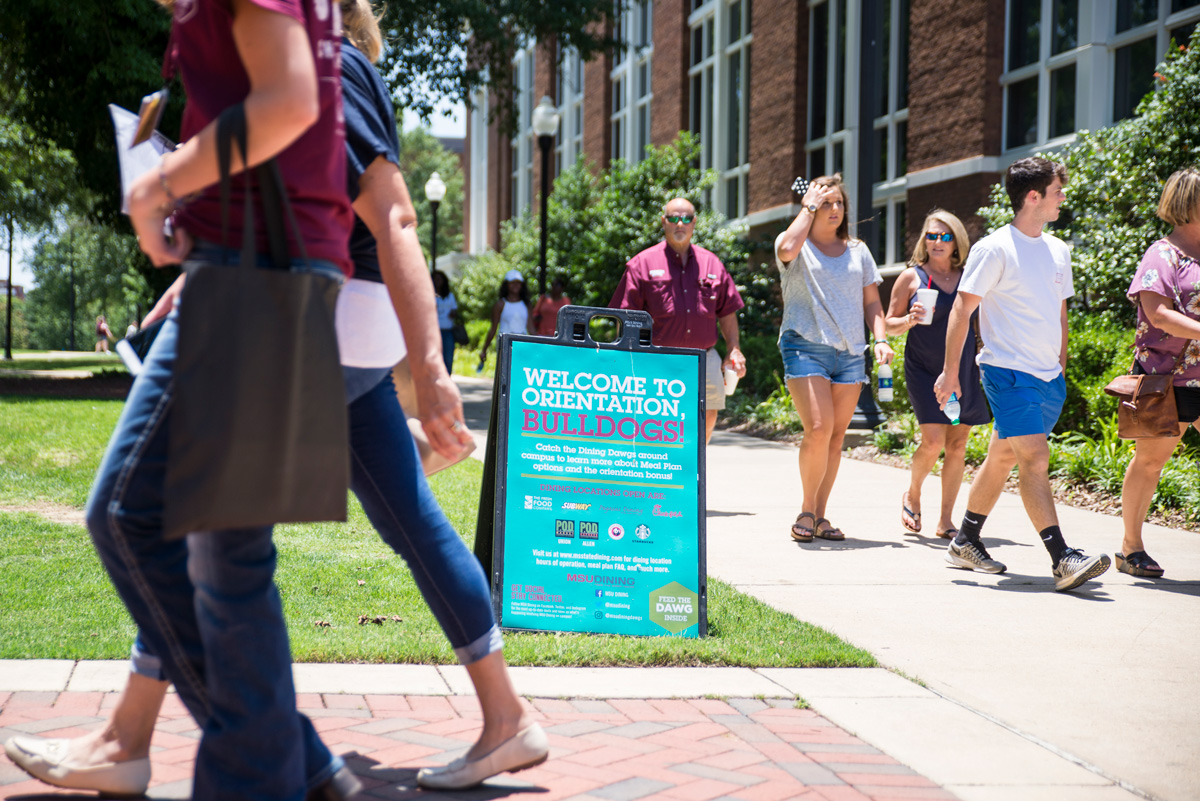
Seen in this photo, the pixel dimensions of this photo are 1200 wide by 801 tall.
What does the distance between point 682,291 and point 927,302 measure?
1.54 metres

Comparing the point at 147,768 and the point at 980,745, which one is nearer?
the point at 147,768

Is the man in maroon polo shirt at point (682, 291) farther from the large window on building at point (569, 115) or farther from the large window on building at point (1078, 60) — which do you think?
the large window on building at point (569, 115)

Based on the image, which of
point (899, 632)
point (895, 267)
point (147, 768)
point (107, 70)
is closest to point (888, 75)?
point (895, 267)

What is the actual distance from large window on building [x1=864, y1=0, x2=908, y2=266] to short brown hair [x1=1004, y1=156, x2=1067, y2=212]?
12.3m

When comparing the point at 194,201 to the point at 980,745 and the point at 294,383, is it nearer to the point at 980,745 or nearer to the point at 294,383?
the point at 294,383

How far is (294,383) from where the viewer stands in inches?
79.0

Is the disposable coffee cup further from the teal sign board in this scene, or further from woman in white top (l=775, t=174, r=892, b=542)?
the teal sign board

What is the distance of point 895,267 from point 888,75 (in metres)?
3.29

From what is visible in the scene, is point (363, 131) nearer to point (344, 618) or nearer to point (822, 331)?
point (344, 618)

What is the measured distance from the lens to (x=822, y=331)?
6.52 m

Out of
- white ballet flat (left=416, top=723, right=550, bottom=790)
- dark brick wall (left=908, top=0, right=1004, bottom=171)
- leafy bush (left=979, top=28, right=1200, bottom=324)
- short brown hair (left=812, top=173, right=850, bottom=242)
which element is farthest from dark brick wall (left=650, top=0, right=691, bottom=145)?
white ballet flat (left=416, top=723, right=550, bottom=790)

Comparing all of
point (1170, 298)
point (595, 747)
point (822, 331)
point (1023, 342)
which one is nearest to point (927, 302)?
point (822, 331)

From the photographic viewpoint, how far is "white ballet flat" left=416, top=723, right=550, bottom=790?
105 inches

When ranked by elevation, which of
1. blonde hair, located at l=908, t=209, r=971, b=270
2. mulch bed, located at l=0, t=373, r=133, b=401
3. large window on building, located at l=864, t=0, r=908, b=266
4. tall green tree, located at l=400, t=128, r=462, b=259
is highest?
tall green tree, located at l=400, t=128, r=462, b=259
